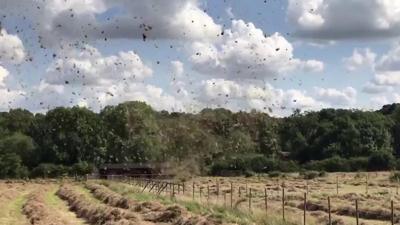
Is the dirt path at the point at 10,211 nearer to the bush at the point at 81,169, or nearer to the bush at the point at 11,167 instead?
the bush at the point at 81,169

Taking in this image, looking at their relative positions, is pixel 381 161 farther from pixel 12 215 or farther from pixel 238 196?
pixel 12 215

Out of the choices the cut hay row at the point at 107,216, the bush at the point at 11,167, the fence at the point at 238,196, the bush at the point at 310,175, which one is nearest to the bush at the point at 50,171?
the bush at the point at 11,167

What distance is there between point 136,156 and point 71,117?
16.2 metres

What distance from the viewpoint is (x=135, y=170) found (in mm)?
121500

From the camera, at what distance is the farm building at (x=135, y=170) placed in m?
120

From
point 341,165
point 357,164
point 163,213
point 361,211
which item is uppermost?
point 357,164

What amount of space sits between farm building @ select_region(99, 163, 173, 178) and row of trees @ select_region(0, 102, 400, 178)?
7.22 meters

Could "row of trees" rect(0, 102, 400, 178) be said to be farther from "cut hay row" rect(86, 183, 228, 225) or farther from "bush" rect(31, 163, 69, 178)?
"cut hay row" rect(86, 183, 228, 225)

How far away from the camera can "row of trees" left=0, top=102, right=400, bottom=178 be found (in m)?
139

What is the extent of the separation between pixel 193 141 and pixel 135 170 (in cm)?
4003

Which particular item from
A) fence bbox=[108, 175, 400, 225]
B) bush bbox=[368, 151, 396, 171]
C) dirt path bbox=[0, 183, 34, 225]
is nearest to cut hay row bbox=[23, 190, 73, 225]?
dirt path bbox=[0, 183, 34, 225]

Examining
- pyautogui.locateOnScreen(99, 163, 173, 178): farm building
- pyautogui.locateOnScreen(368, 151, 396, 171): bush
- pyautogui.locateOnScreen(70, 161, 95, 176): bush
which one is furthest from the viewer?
pyautogui.locateOnScreen(368, 151, 396, 171): bush

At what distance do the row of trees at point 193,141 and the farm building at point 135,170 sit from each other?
23.7 feet

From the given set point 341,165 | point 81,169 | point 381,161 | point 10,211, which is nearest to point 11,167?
point 81,169
